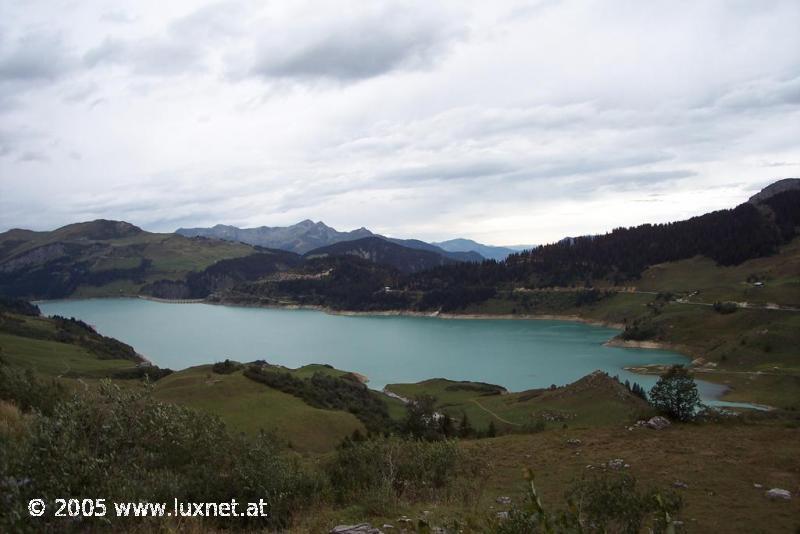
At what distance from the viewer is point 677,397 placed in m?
31.4

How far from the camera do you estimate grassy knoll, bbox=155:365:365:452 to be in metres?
45.1

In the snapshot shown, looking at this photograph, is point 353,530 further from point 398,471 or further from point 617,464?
point 617,464

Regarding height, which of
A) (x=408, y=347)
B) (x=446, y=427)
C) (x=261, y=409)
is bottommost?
(x=408, y=347)

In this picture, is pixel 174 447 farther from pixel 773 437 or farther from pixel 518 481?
pixel 773 437

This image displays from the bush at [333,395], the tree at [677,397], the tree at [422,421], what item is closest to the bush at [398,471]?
Result: the tree at [677,397]

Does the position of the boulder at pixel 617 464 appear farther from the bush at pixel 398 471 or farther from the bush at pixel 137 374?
the bush at pixel 137 374

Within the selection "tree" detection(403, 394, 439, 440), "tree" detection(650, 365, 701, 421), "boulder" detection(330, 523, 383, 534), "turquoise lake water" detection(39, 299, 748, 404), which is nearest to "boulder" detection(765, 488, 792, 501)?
"tree" detection(650, 365, 701, 421)

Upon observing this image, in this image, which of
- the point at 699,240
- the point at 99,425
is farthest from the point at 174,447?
the point at 699,240

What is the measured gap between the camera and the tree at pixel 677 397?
3119cm

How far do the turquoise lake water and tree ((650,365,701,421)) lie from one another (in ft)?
148

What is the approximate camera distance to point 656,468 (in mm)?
22109

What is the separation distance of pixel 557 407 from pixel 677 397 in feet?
74.4

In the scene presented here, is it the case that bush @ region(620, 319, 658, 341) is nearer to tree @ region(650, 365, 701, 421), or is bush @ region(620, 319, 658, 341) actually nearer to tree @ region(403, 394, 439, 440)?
tree @ region(403, 394, 439, 440)

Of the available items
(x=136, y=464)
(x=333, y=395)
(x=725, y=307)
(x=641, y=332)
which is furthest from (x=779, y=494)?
(x=725, y=307)
